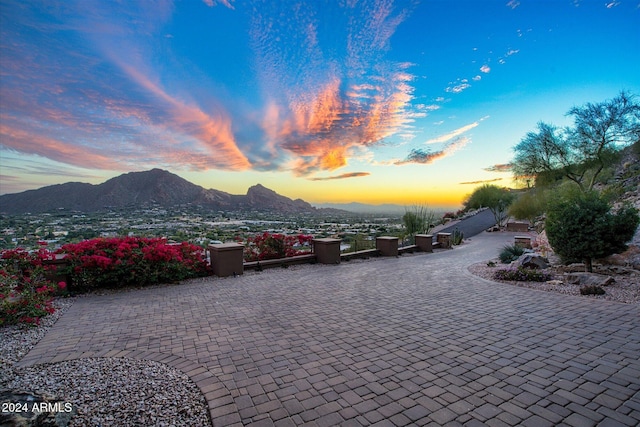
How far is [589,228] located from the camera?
7508 millimetres

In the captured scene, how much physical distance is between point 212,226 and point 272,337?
856 centimetres

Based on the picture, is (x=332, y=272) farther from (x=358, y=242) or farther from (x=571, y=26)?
(x=571, y=26)

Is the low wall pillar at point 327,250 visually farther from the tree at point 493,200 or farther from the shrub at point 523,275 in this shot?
the tree at point 493,200

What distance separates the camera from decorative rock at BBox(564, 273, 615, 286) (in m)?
6.71

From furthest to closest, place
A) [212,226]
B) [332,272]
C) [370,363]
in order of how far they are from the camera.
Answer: [212,226], [332,272], [370,363]

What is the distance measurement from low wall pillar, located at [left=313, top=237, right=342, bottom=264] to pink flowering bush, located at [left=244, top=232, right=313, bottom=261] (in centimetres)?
56

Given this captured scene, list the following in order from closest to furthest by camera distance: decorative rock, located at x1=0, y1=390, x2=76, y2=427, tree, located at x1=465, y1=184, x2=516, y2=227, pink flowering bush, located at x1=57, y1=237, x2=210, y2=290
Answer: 1. decorative rock, located at x1=0, y1=390, x2=76, y2=427
2. pink flowering bush, located at x1=57, y1=237, x2=210, y2=290
3. tree, located at x1=465, y1=184, x2=516, y2=227

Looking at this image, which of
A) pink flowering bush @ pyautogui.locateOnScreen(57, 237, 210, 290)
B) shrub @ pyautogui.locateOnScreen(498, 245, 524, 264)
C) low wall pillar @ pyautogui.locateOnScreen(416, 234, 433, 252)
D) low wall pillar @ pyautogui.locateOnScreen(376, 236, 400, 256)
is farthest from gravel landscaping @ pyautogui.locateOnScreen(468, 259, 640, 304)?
pink flowering bush @ pyautogui.locateOnScreen(57, 237, 210, 290)

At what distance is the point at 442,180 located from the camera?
836 inches

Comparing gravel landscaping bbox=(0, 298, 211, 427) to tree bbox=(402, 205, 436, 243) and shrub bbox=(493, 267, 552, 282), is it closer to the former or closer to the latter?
shrub bbox=(493, 267, 552, 282)

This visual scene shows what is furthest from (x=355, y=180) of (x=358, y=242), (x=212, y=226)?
(x=212, y=226)

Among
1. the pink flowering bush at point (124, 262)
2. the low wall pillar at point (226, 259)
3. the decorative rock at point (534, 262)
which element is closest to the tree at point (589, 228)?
the decorative rock at point (534, 262)

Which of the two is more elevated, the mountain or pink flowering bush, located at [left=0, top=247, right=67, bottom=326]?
the mountain

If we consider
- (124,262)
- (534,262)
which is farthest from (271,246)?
(534,262)
